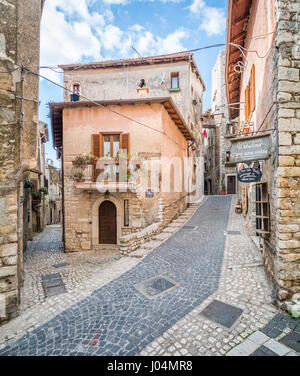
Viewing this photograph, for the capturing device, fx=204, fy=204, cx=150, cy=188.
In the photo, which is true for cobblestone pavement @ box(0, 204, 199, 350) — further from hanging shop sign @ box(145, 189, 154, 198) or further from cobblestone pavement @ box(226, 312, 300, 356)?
cobblestone pavement @ box(226, 312, 300, 356)

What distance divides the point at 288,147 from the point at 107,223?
826cm

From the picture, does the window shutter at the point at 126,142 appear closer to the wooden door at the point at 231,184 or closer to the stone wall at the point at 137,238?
the stone wall at the point at 137,238

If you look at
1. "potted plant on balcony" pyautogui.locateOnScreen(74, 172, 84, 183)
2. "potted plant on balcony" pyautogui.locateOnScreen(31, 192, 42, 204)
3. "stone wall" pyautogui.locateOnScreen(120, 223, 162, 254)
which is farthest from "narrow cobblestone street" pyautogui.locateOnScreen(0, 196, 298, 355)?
"potted plant on balcony" pyautogui.locateOnScreen(31, 192, 42, 204)

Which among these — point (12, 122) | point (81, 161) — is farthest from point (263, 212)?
point (81, 161)

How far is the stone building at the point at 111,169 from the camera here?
369 inches

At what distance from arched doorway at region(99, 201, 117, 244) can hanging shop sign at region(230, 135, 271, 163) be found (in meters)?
6.84

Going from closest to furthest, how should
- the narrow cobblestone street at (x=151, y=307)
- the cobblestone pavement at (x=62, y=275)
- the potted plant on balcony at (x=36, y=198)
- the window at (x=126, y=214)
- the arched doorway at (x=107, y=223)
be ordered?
the narrow cobblestone street at (x=151, y=307) < the cobblestone pavement at (x=62, y=275) < the window at (x=126, y=214) < the arched doorway at (x=107, y=223) < the potted plant on balcony at (x=36, y=198)

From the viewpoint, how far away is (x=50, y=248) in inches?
447

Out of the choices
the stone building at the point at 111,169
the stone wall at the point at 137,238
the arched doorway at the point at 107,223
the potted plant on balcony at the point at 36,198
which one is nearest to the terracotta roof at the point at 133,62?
the stone building at the point at 111,169

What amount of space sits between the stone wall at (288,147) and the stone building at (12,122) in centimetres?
520

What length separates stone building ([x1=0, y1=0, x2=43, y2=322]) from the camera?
13.7 ft

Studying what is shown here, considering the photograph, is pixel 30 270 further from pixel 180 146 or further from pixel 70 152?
pixel 180 146

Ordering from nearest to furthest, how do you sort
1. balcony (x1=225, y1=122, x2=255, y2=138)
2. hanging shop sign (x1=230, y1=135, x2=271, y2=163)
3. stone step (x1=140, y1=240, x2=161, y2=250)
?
hanging shop sign (x1=230, y1=135, x2=271, y2=163)
balcony (x1=225, y1=122, x2=255, y2=138)
stone step (x1=140, y1=240, x2=161, y2=250)

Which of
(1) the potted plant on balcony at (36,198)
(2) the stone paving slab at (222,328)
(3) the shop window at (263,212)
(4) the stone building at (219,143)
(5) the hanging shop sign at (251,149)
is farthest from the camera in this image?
(4) the stone building at (219,143)
